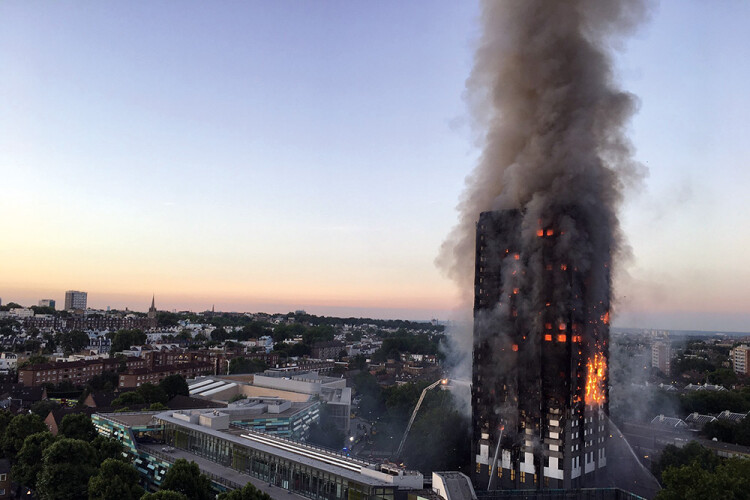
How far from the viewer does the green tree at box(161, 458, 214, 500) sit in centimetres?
3600

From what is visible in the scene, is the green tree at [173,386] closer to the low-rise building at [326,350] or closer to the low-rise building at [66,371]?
the low-rise building at [66,371]

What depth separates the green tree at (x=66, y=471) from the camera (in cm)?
3988

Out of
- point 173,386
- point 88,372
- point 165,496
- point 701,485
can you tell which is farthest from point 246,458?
point 88,372

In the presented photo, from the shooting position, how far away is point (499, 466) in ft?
163

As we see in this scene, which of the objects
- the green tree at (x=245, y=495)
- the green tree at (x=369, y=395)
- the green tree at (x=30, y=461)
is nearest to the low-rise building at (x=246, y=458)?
the green tree at (x=245, y=495)

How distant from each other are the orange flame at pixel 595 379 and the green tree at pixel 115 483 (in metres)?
35.2

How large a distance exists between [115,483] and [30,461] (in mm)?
13029

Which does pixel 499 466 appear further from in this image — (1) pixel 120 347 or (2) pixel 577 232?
(1) pixel 120 347

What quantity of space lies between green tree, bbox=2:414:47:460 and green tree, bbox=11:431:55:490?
5.74 meters

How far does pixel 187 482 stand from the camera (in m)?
36.2

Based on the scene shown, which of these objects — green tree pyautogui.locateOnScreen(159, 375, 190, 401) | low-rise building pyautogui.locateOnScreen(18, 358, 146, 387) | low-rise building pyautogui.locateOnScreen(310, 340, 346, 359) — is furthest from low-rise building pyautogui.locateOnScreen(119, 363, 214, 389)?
low-rise building pyautogui.locateOnScreen(310, 340, 346, 359)

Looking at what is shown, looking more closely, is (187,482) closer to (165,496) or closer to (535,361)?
(165,496)

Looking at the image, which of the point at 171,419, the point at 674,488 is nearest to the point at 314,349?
the point at 171,419

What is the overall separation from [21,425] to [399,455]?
34.4 meters
